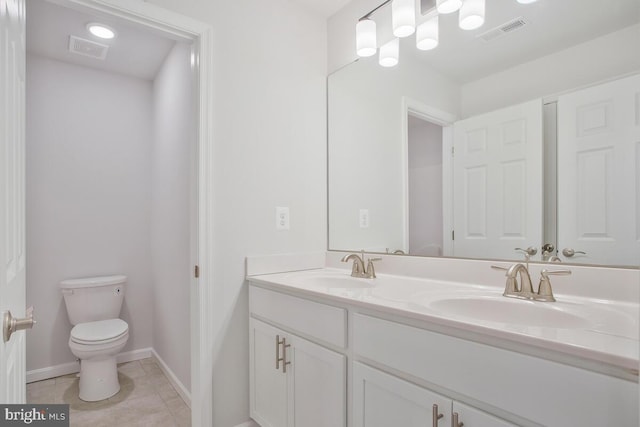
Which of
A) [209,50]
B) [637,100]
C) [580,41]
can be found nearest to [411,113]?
[580,41]

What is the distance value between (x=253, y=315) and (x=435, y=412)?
1.02 metres

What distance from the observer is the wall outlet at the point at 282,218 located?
1868mm

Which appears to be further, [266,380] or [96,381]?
[96,381]

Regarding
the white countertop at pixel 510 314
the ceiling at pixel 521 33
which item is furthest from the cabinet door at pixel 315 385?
the ceiling at pixel 521 33

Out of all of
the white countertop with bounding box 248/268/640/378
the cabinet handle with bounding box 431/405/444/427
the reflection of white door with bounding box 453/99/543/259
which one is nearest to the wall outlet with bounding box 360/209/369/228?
the white countertop with bounding box 248/268/640/378

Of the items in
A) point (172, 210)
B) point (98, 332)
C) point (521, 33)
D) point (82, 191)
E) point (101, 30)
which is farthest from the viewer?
point (82, 191)

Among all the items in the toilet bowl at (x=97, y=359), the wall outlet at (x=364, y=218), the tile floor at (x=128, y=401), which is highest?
the wall outlet at (x=364, y=218)

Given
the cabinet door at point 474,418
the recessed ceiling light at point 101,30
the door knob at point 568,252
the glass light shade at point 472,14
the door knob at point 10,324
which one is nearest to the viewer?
the door knob at point 10,324

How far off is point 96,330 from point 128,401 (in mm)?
515

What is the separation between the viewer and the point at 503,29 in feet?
4.40

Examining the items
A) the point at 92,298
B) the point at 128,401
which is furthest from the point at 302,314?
the point at 92,298

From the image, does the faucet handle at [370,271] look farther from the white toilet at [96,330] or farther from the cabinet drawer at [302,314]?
the white toilet at [96,330]

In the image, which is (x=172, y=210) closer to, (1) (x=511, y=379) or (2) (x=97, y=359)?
(2) (x=97, y=359)

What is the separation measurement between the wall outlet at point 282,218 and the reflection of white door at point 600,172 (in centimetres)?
125
